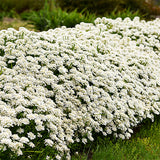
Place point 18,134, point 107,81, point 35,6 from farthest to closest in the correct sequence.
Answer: point 35,6 < point 107,81 < point 18,134

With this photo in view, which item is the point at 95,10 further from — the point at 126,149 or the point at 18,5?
the point at 126,149

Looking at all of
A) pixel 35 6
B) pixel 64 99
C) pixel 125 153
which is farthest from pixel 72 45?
pixel 35 6

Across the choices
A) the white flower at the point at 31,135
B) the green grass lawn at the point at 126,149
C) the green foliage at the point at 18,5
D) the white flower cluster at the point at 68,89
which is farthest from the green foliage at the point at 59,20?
the green foliage at the point at 18,5

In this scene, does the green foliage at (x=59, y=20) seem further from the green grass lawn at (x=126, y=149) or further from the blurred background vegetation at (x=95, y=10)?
the green grass lawn at (x=126, y=149)

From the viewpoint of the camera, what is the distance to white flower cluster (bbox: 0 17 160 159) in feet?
12.2

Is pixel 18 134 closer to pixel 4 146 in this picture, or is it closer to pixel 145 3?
pixel 4 146

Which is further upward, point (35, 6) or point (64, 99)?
point (64, 99)

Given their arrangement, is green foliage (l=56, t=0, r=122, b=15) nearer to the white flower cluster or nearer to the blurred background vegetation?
the blurred background vegetation

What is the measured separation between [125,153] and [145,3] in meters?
9.94

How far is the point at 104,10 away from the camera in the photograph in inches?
477

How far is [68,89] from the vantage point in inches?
177

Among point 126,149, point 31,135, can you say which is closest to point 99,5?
point 126,149

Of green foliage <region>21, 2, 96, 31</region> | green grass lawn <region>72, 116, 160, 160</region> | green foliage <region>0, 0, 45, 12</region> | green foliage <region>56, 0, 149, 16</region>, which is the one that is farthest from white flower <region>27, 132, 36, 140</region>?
green foliage <region>0, 0, 45, 12</region>

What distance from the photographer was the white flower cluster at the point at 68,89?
3.71m
